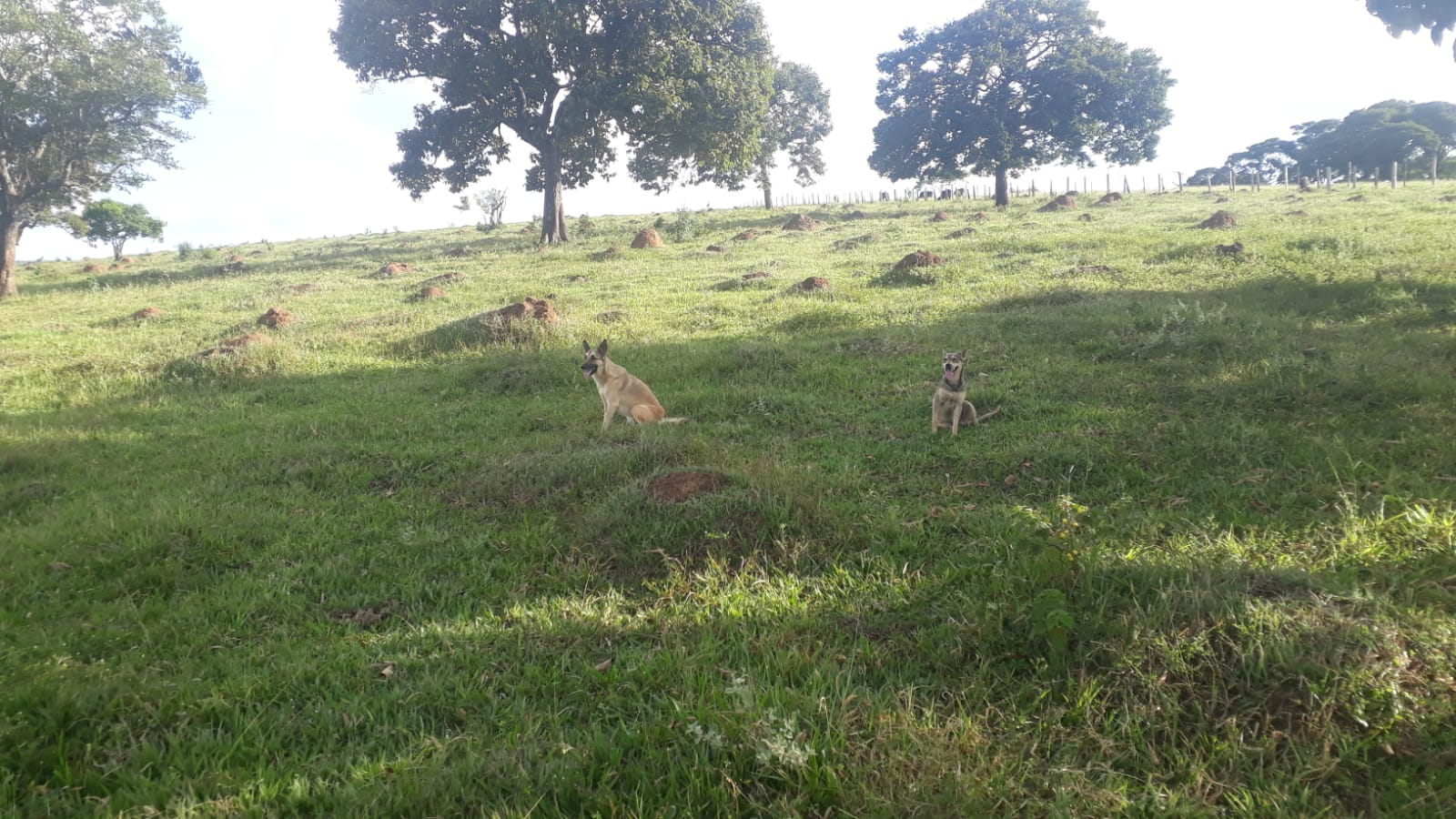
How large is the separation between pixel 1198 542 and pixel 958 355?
3525 millimetres

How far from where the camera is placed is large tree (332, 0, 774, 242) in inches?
1187

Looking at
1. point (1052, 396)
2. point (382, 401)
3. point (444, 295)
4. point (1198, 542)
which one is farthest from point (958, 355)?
point (444, 295)

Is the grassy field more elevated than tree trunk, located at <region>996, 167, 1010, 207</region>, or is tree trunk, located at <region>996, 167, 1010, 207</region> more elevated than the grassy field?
tree trunk, located at <region>996, 167, 1010, 207</region>

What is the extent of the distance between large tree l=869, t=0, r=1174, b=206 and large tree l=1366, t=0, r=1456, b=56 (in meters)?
27.2

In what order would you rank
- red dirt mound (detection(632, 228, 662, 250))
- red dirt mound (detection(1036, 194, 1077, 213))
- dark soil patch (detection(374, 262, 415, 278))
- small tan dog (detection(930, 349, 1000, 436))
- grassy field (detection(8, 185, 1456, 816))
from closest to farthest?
grassy field (detection(8, 185, 1456, 816)), small tan dog (detection(930, 349, 1000, 436)), dark soil patch (detection(374, 262, 415, 278)), red dirt mound (detection(632, 228, 662, 250)), red dirt mound (detection(1036, 194, 1077, 213))

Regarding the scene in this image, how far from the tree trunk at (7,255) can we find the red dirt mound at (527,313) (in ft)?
73.7

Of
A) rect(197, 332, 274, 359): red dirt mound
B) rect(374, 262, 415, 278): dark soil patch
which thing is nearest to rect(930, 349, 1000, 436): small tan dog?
rect(197, 332, 274, 359): red dirt mound

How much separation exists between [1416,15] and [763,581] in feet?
73.1

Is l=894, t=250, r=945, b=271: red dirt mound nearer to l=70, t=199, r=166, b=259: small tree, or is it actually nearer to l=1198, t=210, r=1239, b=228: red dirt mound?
l=1198, t=210, r=1239, b=228: red dirt mound

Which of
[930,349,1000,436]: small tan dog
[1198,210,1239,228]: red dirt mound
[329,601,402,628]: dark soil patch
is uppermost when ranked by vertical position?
[1198,210,1239,228]: red dirt mound

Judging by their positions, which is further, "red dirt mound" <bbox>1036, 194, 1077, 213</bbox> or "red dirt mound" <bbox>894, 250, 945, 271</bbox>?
"red dirt mound" <bbox>1036, 194, 1077, 213</bbox>

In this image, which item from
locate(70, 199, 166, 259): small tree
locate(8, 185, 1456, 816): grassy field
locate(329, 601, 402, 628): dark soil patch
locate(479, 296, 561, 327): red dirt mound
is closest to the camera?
locate(8, 185, 1456, 816): grassy field

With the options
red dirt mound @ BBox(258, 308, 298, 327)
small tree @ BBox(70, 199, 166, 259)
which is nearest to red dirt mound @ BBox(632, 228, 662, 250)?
red dirt mound @ BBox(258, 308, 298, 327)

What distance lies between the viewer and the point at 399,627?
4719 mm
